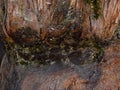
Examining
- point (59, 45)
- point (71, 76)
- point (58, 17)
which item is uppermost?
point (58, 17)

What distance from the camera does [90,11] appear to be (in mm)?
1692

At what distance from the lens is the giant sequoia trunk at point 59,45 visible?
5.45 feet

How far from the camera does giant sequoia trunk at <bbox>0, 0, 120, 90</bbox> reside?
1.66 meters

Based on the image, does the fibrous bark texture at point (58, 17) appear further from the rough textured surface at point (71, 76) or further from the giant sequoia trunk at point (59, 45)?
the rough textured surface at point (71, 76)

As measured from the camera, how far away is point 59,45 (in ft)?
5.90

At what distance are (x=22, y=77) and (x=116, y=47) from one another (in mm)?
719

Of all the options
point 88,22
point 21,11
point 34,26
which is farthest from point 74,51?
point 21,11

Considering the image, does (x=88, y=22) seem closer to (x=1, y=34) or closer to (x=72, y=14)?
(x=72, y=14)

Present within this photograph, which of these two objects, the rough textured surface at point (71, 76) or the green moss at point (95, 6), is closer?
the green moss at point (95, 6)

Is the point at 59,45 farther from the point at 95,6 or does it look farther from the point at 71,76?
the point at 95,6

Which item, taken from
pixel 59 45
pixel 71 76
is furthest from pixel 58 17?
pixel 71 76

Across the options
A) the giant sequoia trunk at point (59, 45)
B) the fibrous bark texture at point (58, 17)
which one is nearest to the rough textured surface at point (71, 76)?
the giant sequoia trunk at point (59, 45)

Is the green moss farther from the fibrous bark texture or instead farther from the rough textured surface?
the rough textured surface

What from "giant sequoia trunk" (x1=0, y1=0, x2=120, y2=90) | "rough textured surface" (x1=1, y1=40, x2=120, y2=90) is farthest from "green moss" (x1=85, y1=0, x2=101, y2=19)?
"rough textured surface" (x1=1, y1=40, x2=120, y2=90)
